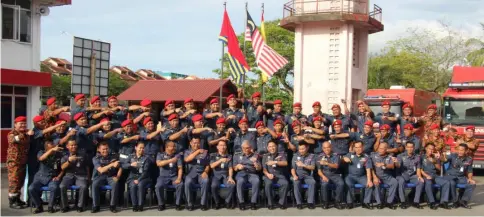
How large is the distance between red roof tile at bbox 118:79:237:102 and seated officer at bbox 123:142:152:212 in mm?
20877

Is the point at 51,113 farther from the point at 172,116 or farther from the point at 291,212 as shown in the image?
the point at 291,212

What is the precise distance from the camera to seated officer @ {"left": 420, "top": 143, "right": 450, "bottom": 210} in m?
9.17

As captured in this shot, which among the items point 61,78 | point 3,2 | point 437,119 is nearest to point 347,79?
point 437,119

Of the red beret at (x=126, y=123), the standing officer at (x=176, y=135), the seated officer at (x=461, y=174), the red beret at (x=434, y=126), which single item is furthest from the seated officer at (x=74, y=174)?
the red beret at (x=434, y=126)

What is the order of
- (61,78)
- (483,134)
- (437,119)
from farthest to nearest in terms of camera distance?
(61,78), (483,134), (437,119)

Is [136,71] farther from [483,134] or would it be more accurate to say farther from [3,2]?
[483,134]

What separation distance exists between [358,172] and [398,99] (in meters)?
9.46

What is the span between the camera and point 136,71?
239 ft

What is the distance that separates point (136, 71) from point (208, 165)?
6578cm

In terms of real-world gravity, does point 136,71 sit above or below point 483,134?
above

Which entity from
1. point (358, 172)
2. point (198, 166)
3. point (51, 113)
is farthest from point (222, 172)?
point (51, 113)

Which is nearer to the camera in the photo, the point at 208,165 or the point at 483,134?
the point at 208,165

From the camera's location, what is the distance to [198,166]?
9.09m

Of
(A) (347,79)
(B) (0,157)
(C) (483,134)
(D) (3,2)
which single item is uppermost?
(D) (3,2)
